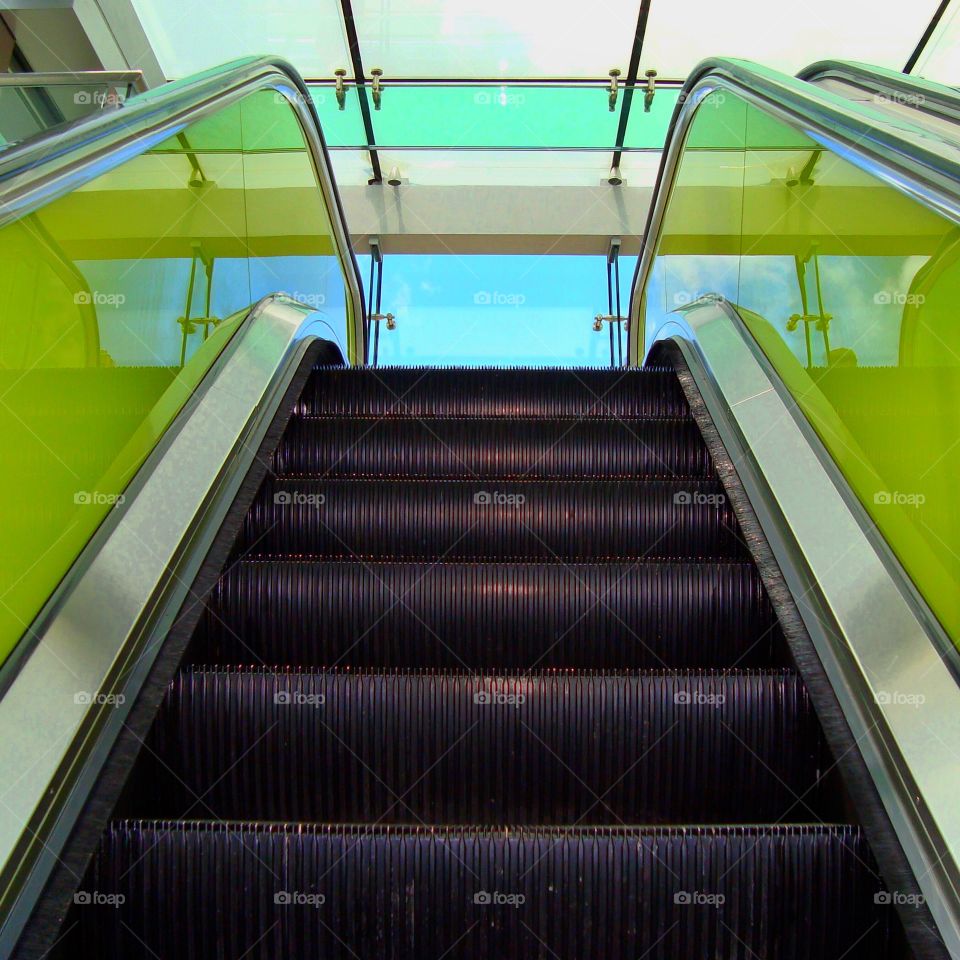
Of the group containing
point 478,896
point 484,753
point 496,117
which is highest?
point 496,117

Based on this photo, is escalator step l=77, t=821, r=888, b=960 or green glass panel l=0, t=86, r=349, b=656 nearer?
escalator step l=77, t=821, r=888, b=960

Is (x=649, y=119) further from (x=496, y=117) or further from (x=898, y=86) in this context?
(x=898, y=86)

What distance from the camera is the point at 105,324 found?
2.13 meters

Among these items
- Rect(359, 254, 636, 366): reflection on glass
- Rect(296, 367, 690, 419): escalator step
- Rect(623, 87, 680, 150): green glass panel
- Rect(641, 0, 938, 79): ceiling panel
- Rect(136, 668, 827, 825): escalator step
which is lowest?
Rect(136, 668, 827, 825): escalator step

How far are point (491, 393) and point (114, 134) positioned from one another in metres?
1.80

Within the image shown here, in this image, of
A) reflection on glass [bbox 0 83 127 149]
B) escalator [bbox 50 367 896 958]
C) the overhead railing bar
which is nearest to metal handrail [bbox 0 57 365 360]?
escalator [bbox 50 367 896 958]

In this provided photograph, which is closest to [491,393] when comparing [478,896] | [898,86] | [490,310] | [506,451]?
[506,451]

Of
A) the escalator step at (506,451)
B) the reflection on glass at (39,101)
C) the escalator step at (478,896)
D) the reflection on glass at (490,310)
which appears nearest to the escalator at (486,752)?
the escalator step at (478,896)

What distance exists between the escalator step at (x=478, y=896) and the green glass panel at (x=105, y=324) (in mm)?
514

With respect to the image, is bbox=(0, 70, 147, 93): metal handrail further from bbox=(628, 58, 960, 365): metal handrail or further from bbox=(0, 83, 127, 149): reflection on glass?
bbox=(628, 58, 960, 365): metal handrail

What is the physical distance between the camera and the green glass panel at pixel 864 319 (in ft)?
5.56

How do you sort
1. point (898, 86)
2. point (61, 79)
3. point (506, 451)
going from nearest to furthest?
point (898, 86), point (506, 451), point (61, 79)

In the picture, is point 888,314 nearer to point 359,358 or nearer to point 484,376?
point 484,376

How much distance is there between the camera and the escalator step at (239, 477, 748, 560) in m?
2.47
